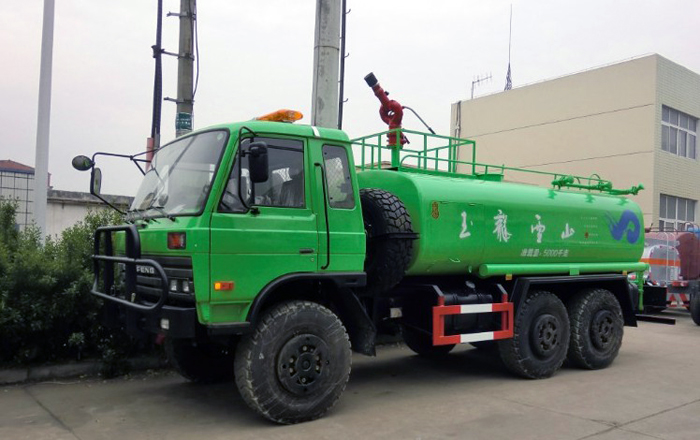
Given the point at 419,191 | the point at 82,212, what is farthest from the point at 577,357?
the point at 82,212

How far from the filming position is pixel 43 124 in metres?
8.43

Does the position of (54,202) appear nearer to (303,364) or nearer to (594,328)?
(303,364)

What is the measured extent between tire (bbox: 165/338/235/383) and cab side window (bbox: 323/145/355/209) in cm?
210

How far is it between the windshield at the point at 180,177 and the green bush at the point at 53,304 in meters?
1.38

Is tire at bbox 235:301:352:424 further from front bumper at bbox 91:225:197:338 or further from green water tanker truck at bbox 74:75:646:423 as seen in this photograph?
front bumper at bbox 91:225:197:338

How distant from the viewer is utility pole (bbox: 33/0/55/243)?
8344 millimetres

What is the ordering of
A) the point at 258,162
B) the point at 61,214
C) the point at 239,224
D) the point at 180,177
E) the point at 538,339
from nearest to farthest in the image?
the point at 258,162 < the point at 239,224 < the point at 180,177 < the point at 538,339 < the point at 61,214

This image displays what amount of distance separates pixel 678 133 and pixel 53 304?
23.5 metres

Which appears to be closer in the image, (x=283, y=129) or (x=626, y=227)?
(x=283, y=129)

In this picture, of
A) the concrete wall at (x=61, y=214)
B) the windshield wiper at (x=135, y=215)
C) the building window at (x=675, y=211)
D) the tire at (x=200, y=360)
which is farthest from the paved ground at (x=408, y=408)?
the building window at (x=675, y=211)

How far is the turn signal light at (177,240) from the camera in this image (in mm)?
5191

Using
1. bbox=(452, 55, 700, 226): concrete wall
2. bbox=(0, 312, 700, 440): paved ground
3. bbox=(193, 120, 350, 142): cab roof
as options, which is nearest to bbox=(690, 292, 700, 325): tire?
bbox=(0, 312, 700, 440): paved ground

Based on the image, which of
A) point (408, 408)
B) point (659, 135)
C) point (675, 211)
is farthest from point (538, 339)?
point (675, 211)

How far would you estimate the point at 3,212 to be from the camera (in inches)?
305
